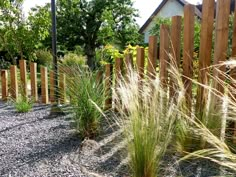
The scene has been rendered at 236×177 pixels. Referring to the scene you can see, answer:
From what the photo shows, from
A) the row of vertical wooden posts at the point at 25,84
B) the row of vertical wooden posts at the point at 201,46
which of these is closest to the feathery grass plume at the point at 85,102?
the row of vertical wooden posts at the point at 201,46

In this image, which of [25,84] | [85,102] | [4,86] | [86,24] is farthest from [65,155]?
[86,24]

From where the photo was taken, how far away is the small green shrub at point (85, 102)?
249 cm

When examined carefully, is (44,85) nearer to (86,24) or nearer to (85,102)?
(85,102)

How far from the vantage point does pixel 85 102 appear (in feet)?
8.19

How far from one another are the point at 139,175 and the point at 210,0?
152cm

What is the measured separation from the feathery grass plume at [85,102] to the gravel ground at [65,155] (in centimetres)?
12

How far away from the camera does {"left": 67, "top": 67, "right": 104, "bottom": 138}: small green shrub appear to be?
98.1 inches

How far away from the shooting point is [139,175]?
156 cm

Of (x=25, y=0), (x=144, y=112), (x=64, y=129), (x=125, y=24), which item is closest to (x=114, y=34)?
(x=125, y=24)

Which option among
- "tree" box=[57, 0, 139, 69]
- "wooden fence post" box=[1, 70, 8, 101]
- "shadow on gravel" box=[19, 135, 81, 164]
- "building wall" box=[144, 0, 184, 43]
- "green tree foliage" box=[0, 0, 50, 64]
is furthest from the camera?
"building wall" box=[144, 0, 184, 43]

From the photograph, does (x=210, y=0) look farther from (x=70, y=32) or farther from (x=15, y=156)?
(x=70, y=32)

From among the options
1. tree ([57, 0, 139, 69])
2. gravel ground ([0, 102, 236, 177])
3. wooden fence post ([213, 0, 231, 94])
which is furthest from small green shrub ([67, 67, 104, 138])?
tree ([57, 0, 139, 69])

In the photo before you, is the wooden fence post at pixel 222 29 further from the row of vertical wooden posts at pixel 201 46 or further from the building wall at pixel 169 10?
the building wall at pixel 169 10

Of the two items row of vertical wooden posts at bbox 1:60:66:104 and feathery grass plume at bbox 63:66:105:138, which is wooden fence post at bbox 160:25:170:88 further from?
row of vertical wooden posts at bbox 1:60:66:104
